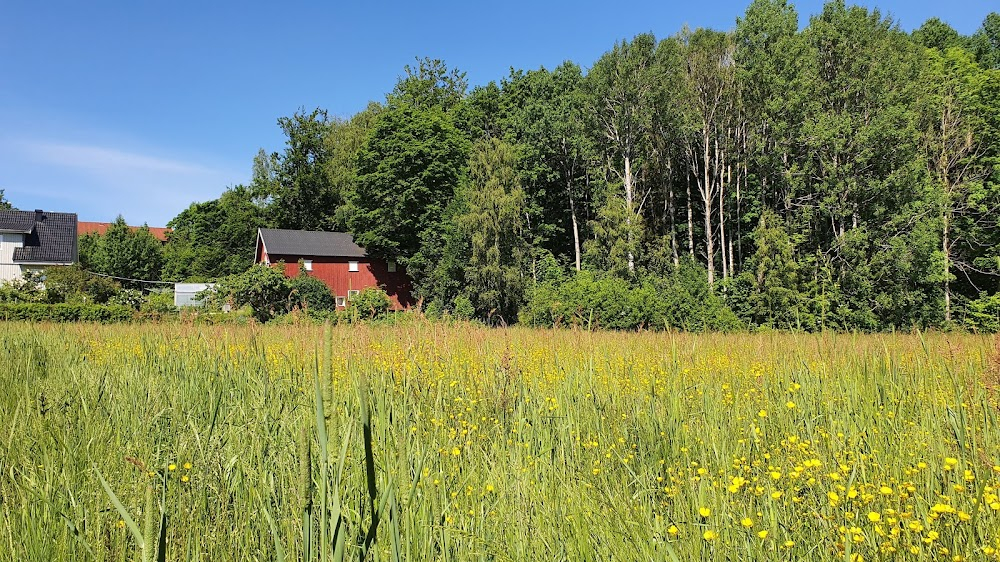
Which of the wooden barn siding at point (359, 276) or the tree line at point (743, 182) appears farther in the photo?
the wooden barn siding at point (359, 276)

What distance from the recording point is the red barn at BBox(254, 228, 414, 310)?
4081cm

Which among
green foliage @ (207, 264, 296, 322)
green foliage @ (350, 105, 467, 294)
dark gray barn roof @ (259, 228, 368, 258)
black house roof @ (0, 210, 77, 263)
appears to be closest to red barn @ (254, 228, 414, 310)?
dark gray barn roof @ (259, 228, 368, 258)

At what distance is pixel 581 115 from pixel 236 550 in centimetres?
2976

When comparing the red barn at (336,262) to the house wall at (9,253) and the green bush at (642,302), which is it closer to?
the green bush at (642,302)

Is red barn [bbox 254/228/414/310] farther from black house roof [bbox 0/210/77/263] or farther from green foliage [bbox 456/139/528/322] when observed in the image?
black house roof [bbox 0/210/77/263]

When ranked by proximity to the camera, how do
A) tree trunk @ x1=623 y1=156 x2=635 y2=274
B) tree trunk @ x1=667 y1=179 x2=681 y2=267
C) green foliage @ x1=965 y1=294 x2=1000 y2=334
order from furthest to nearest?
tree trunk @ x1=667 y1=179 x2=681 y2=267
tree trunk @ x1=623 y1=156 x2=635 y2=274
green foliage @ x1=965 y1=294 x2=1000 y2=334

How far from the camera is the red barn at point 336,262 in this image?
134 ft

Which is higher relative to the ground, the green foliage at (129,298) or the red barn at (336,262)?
the red barn at (336,262)

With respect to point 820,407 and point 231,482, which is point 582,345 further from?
point 231,482

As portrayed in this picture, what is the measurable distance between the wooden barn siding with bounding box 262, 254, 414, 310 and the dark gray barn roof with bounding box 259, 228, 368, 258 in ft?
1.46

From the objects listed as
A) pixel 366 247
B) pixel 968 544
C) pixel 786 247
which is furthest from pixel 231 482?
pixel 366 247

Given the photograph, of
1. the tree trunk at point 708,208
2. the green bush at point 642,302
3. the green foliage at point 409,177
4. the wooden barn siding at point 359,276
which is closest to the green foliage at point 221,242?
the wooden barn siding at point 359,276

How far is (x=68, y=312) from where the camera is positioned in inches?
774

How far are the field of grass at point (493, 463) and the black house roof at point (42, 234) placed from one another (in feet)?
167
